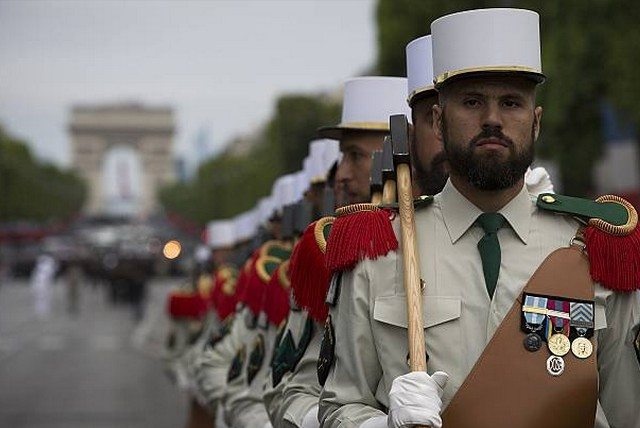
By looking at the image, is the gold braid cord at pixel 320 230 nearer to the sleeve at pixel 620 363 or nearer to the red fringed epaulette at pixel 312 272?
the red fringed epaulette at pixel 312 272

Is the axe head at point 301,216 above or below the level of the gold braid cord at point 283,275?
above

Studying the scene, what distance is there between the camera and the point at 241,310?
8047 millimetres

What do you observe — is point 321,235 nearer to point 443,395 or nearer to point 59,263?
point 443,395

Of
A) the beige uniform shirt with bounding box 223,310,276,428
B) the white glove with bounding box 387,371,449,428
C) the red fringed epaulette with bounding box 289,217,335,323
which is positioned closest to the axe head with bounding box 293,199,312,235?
the beige uniform shirt with bounding box 223,310,276,428

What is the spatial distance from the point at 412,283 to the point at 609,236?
507mm

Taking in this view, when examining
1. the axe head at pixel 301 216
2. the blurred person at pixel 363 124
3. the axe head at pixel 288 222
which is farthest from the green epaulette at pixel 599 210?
the axe head at pixel 288 222

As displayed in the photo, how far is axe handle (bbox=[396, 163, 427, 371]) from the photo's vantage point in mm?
3672

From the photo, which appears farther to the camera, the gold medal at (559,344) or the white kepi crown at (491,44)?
the white kepi crown at (491,44)

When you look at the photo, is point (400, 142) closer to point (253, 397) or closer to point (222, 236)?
point (253, 397)

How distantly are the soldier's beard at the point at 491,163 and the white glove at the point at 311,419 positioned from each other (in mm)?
887

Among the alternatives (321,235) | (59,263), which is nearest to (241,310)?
(321,235)

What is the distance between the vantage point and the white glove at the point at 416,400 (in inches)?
136

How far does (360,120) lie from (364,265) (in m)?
1.90

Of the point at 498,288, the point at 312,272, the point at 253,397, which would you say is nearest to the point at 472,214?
the point at 498,288
